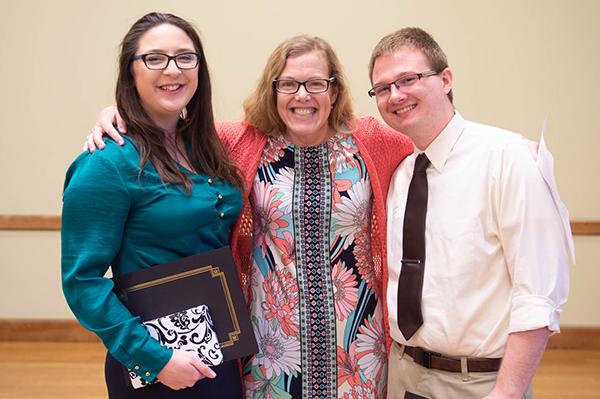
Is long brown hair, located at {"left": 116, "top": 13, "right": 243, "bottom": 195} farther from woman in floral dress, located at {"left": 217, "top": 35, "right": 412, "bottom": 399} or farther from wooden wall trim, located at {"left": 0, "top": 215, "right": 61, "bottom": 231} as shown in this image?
wooden wall trim, located at {"left": 0, "top": 215, "right": 61, "bottom": 231}

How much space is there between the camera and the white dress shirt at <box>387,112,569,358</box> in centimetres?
122

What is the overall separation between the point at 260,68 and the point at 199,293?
8.87 ft

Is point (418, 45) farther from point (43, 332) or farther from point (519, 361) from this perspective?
point (43, 332)

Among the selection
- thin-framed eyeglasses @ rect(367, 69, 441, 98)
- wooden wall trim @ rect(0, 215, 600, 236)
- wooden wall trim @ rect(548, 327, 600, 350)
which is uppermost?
thin-framed eyeglasses @ rect(367, 69, 441, 98)

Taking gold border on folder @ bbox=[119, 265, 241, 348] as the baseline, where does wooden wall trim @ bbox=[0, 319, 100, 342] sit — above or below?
below

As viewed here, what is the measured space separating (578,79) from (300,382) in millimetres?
3163

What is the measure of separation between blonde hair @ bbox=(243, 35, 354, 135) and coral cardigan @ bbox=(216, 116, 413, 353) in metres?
0.04

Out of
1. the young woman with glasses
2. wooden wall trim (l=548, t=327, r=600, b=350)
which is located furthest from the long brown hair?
wooden wall trim (l=548, t=327, r=600, b=350)

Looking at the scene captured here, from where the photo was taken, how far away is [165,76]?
53.8 inches

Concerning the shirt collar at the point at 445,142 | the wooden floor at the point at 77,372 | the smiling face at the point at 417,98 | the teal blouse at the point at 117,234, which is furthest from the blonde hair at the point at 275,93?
the wooden floor at the point at 77,372

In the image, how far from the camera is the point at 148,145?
1.34 m

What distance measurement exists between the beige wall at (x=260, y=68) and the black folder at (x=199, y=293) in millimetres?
2600

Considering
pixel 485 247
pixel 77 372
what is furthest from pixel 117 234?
pixel 77 372

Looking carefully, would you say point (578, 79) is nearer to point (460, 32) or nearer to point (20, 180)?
point (460, 32)
